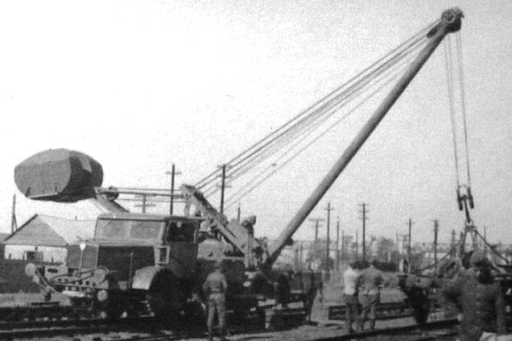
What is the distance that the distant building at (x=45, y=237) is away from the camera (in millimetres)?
48031

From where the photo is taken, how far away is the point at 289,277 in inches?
723

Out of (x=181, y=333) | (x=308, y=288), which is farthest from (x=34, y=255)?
(x=181, y=333)

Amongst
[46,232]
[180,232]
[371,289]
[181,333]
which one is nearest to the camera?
[181,333]

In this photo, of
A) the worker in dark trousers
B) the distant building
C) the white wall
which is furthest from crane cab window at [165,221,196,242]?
the distant building

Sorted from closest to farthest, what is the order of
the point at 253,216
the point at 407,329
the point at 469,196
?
the point at 407,329, the point at 469,196, the point at 253,216

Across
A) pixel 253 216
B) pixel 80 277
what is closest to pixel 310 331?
pixel 253 216

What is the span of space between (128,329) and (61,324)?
142 cm

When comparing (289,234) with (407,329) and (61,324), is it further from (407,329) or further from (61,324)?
(61,324)

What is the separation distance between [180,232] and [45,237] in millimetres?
36584

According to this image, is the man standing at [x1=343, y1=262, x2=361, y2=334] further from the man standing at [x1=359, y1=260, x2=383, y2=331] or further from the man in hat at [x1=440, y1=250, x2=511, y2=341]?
the man in hat at [x1=440, y1=250, x2=511, y2=341]

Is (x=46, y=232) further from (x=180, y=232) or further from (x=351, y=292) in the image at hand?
(x=351, y=292)

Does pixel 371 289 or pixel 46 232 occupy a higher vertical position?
pixel 46 232

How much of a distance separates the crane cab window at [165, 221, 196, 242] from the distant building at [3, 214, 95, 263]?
34.0 metres

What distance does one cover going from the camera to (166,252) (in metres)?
14.8
